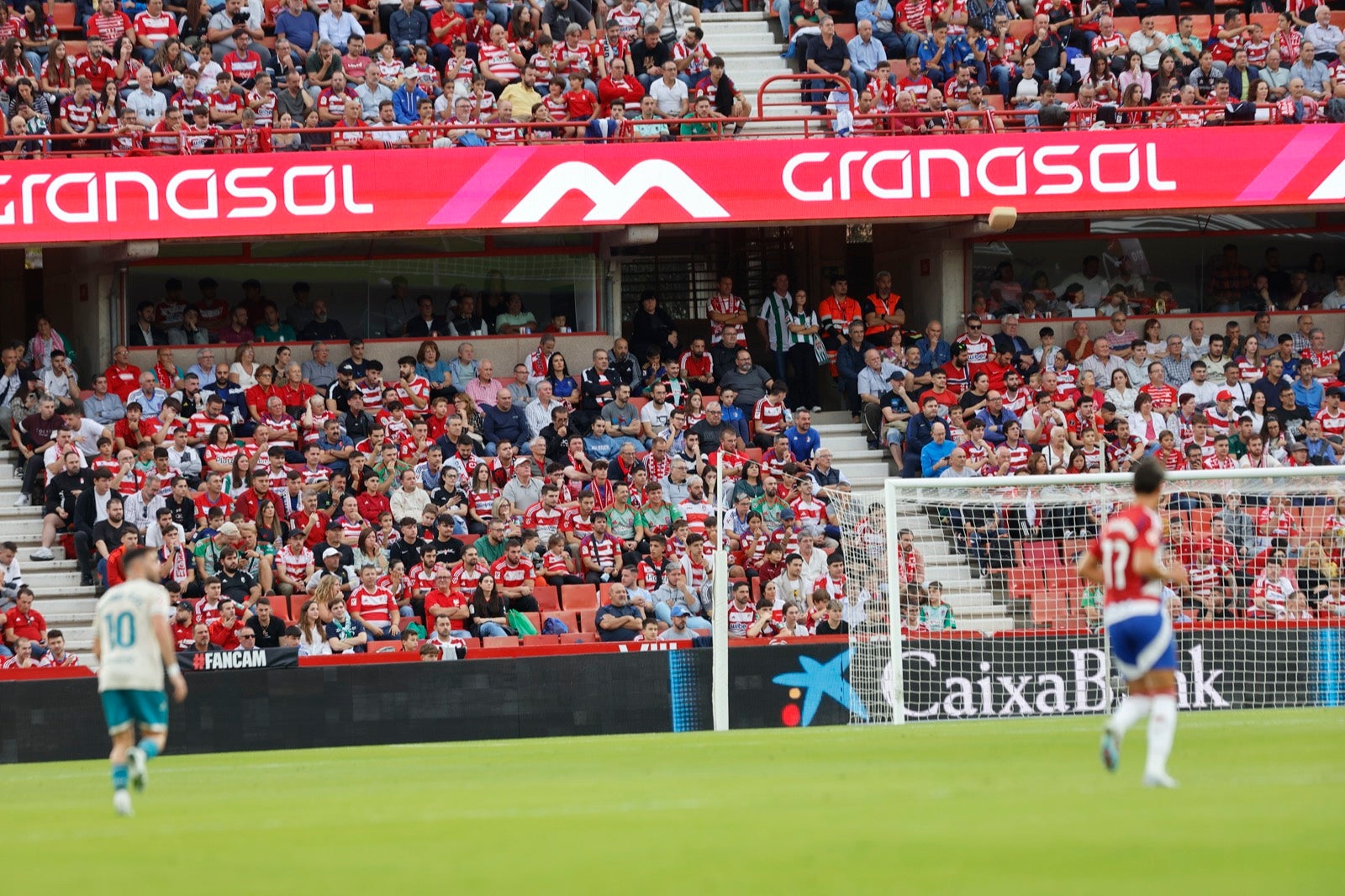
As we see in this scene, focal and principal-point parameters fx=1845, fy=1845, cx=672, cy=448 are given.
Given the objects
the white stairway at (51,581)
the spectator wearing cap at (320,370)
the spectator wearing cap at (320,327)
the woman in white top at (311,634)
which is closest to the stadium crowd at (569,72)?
the spectator wearing cap at (320,327)

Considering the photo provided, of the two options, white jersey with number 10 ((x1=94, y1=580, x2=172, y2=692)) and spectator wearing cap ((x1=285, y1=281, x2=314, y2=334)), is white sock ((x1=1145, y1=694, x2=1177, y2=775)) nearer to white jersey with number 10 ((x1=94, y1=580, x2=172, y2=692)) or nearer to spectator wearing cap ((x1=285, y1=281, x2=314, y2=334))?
white jersey with number 10 ((x1=94, y1=580, x2=172, y2=692))

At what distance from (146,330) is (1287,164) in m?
14.5

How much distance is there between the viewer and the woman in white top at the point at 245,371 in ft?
70.6

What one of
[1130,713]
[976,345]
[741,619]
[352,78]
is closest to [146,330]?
[352,78]

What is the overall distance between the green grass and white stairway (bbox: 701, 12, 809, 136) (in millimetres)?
Result: 13066

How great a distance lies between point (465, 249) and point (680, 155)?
10.5ft

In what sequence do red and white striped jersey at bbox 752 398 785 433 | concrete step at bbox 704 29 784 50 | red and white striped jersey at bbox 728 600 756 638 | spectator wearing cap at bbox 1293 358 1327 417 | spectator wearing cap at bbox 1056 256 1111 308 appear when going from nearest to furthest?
1. red and white striped jersey at bbox 728 600 756 638
2. red and white striped jersey at bbox 752 398 785 433
3. spectator wearing cap at bbox 1293 358 1327 417
4. spectator wearing cap at bbox 1056 256 1111 308
5. concrete step at bbox 704 29 784 50

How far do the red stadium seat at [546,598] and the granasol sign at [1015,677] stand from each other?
2803 millimetres

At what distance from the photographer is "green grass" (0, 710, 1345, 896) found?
740 centimetres

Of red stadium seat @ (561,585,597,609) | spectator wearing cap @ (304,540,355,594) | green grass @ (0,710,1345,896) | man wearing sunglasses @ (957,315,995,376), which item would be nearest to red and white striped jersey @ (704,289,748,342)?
man wearing sunglasses @ (957,315,995,376)

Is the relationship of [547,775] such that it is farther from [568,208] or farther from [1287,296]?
[1287,296]

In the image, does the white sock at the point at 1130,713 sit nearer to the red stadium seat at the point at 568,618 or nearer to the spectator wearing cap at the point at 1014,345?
the red stadium seat at the point at 568,618

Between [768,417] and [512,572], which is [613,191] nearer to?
[768,417]

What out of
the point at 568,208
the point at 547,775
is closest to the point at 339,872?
the point at 547,775
